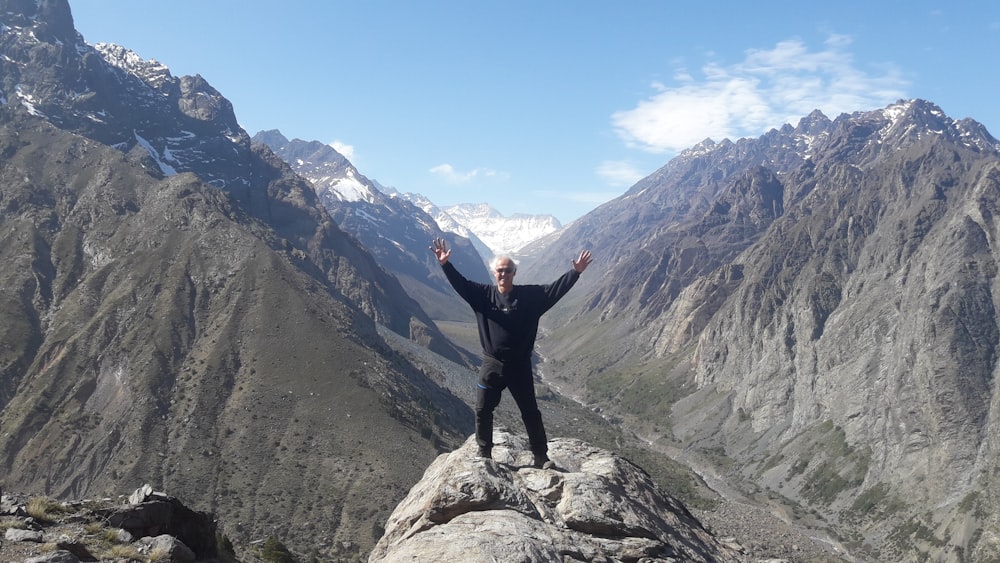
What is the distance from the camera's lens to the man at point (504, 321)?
1132 cm

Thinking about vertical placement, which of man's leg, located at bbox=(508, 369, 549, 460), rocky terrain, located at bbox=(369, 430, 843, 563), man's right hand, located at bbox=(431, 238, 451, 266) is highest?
man's right hand, located at bbox=(431, 238, 451, 266)

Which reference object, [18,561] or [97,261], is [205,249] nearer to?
[97,261]

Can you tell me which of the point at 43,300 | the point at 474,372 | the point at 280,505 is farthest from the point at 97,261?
the point at 474,372

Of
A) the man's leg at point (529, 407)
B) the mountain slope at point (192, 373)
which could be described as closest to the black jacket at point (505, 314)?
the man's leg at point (529, 407)

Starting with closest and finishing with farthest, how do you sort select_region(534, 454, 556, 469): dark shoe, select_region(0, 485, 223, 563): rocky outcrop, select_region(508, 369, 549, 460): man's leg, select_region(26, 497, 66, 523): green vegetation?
1. select_region(0, 485, 223, 563): rocky outcrop
2. select_region(508, 369, 549, 460): man's leg
3. select_region(534, 454, 556, 469): dark shoe
4. select_region(26, 497, 66, 523): green vegetation

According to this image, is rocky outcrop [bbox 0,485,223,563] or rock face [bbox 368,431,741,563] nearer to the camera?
rock face [bbox 368,431,741,563]

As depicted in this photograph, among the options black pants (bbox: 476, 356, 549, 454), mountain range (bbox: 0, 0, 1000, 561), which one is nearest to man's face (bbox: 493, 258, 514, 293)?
black pants (bbox: 476, 356, 549, 454)

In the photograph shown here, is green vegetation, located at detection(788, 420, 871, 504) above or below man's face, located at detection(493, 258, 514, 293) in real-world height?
below

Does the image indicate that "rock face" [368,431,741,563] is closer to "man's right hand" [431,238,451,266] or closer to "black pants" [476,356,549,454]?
"black pants" [476,356,549,454]

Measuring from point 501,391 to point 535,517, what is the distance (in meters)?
2.16

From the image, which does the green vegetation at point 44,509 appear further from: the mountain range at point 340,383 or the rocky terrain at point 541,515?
the mountain range at point 340,383

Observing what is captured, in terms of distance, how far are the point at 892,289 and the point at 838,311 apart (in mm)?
14152

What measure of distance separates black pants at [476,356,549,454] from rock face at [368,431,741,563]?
0.59 meters

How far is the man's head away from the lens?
1119cm
